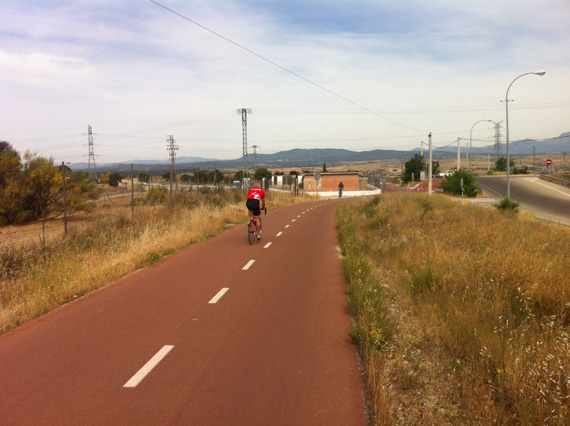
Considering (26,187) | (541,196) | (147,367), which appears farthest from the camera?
(541,196)

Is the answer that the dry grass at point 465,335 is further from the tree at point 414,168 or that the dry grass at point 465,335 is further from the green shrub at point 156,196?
the tree at point 414,168

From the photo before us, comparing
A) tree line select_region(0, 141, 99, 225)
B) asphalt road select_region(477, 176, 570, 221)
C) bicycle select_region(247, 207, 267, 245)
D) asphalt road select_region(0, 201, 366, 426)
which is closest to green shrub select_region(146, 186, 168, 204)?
tree line select_region(0, 141, 99, 225)

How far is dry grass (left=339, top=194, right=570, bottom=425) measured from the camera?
4.16 metres

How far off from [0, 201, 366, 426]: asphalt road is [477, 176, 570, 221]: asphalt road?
27476mm

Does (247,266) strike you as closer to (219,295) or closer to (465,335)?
(219,295)

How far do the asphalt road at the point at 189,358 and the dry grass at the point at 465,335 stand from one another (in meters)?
0.45

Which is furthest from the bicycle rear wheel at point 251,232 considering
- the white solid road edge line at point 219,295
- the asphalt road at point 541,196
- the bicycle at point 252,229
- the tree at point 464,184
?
the tree at point 464,184

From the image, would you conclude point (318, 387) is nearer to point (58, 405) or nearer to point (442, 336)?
point (442, 336)

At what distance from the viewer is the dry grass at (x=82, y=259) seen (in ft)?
25.5

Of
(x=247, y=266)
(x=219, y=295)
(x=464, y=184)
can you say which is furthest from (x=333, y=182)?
(x=219, y=295)

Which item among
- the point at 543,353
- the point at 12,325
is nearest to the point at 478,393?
the point at 543,353

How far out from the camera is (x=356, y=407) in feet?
14.0

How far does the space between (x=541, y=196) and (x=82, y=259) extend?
152ft

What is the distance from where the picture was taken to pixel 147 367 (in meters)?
5.13
